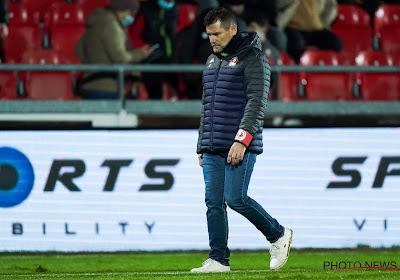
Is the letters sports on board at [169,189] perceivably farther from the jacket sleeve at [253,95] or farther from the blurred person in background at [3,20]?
the jacket sleeve at [253,95]

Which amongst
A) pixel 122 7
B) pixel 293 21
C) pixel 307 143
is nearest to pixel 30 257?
pixel 307 143

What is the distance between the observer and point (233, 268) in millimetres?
7027

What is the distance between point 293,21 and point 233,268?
5364 millimetres

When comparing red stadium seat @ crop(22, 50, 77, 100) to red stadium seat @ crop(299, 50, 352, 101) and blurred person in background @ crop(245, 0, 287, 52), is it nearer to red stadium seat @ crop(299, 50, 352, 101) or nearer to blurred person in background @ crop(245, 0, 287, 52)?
blurred person in background @ crop(245, 0, 287, 52)

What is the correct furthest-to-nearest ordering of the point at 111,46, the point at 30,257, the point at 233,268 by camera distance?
the point at 111,46
the point at 30,257
the point at 233,268

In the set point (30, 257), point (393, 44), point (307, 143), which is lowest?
point (30, 257)

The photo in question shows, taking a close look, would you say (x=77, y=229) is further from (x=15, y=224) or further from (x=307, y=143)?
(x=307, y=143)

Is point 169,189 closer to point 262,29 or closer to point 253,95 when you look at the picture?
point 253,95

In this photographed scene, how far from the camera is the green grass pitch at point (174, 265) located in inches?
235

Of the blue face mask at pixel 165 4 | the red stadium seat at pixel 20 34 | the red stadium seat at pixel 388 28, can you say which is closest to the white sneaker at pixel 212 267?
the blue face mask at pixel 165 4

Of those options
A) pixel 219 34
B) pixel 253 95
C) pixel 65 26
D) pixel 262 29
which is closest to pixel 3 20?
pixel 65 26

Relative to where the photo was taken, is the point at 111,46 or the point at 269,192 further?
the point at 111,46

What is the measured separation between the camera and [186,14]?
11836mm

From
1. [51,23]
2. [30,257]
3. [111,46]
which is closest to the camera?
[30,257]
